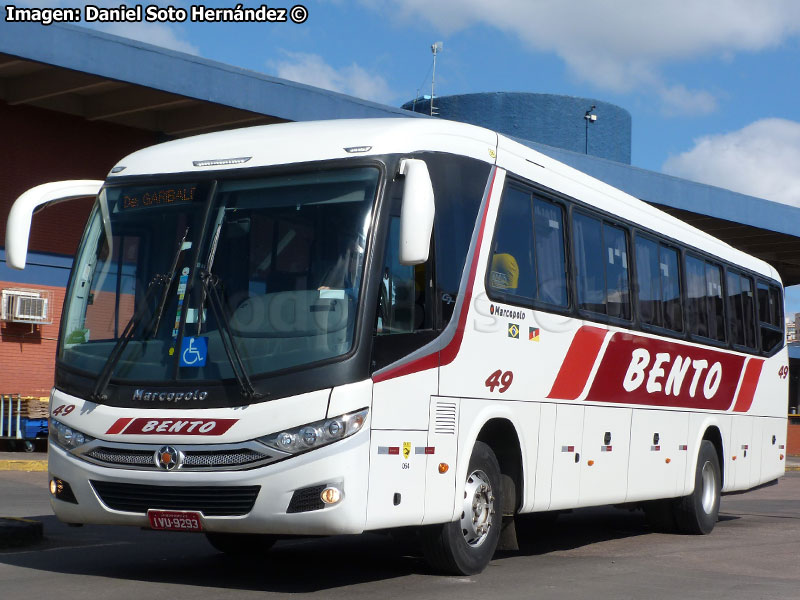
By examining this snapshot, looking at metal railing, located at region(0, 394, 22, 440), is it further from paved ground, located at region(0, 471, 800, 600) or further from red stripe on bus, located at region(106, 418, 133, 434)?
red stripe on bus, located at region(106, 418, 133, 434)

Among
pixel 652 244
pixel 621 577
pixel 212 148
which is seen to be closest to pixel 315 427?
pixel 212 148

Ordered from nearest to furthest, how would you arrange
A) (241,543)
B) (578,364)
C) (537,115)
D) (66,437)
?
1. (66,437)
2. (241,543)
3. (578,364)
4. (537,115)

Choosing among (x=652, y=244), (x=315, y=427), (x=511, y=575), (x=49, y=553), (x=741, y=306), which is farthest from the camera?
(x=741, y=306)

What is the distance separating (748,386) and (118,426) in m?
10.1

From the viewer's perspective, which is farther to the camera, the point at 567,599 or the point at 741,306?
the point at 741,306

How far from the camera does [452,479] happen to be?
8484 millimetres

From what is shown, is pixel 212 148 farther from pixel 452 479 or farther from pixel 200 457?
pixel 452 479

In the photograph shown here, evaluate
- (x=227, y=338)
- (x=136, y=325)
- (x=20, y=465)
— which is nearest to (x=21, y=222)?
(x=136, y=325)

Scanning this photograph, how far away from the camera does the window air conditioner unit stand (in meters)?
23.7

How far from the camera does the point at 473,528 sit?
29.2ft

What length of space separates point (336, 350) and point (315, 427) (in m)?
0.53

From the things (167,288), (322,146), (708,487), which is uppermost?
(322,146)

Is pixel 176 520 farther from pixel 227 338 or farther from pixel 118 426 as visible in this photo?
pixel 227 338

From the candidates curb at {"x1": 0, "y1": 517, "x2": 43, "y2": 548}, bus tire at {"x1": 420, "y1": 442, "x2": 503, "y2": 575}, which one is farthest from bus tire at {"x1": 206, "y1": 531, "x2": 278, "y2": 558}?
bus tire at {"x1": 420, "y1": 442, "x2": 503, "y2": 575}
